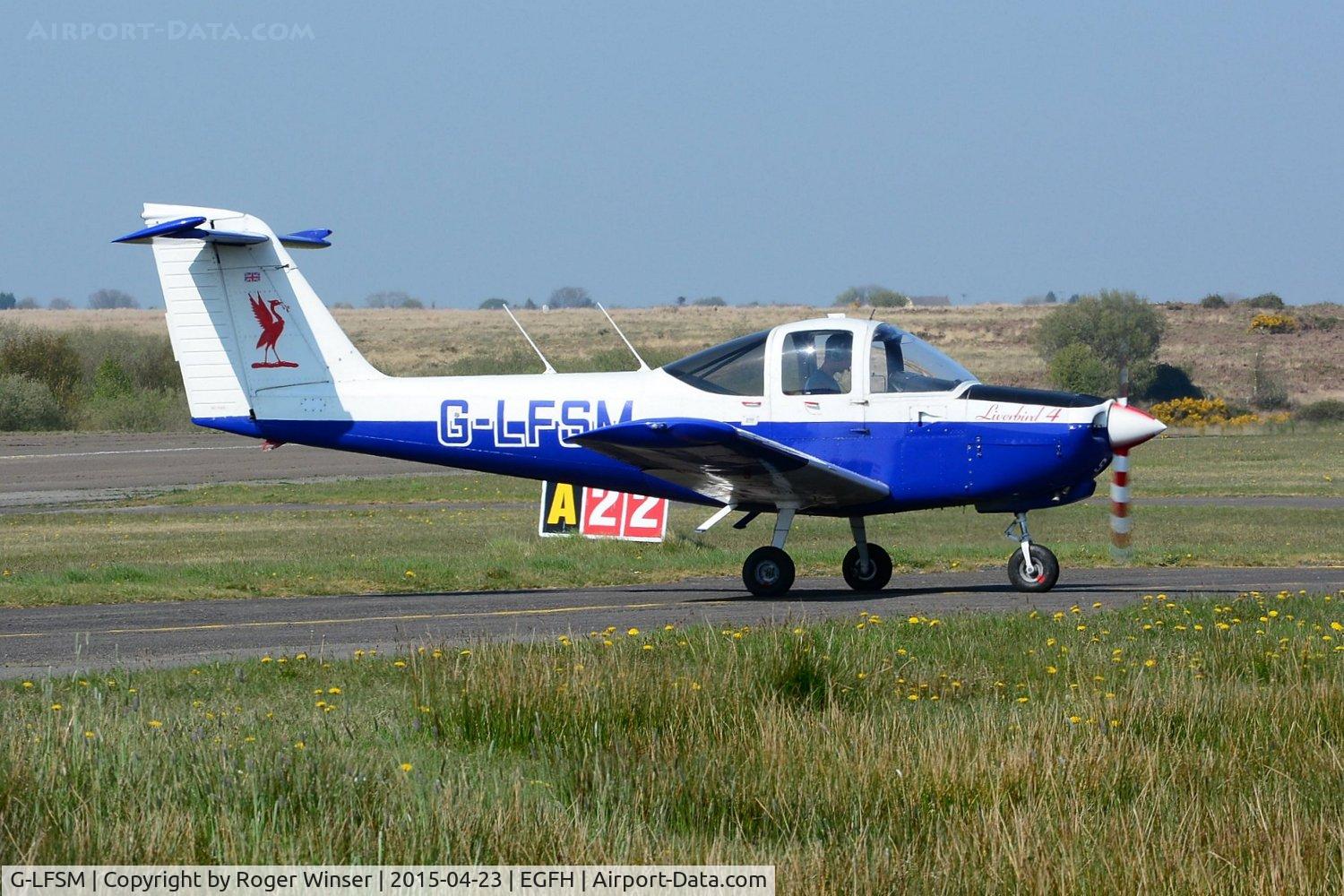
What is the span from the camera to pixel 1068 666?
28.6 ft

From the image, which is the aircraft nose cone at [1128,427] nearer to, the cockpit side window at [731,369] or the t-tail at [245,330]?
the cockpit side window at [731,369]

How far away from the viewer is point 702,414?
49.3 feet

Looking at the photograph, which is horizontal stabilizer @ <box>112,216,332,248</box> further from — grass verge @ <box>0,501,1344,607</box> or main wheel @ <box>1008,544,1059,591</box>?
main wheel @ <box>1008,544,1059,591</box>

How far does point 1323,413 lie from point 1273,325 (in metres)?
34.3

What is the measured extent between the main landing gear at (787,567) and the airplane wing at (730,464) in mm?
375

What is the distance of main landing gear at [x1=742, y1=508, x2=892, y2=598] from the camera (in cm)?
1498

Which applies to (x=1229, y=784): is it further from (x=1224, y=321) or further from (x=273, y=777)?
(x=1224, y=321)

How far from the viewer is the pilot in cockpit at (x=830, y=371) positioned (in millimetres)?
14750

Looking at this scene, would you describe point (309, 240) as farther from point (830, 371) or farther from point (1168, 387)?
point (1168, 387)

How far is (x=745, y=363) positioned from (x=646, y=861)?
33.8ft

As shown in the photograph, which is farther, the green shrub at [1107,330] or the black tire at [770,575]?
the green shrub at [1107,330]

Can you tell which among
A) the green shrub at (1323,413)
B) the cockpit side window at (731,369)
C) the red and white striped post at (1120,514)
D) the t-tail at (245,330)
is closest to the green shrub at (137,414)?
the green shrub at (1323,413)

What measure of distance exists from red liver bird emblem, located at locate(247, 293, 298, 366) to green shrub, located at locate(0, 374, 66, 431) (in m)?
56.2

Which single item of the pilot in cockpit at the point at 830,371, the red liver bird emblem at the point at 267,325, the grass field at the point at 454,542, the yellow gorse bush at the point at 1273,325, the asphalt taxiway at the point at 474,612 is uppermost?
the yellow gorse bush at the point at 1273,325
